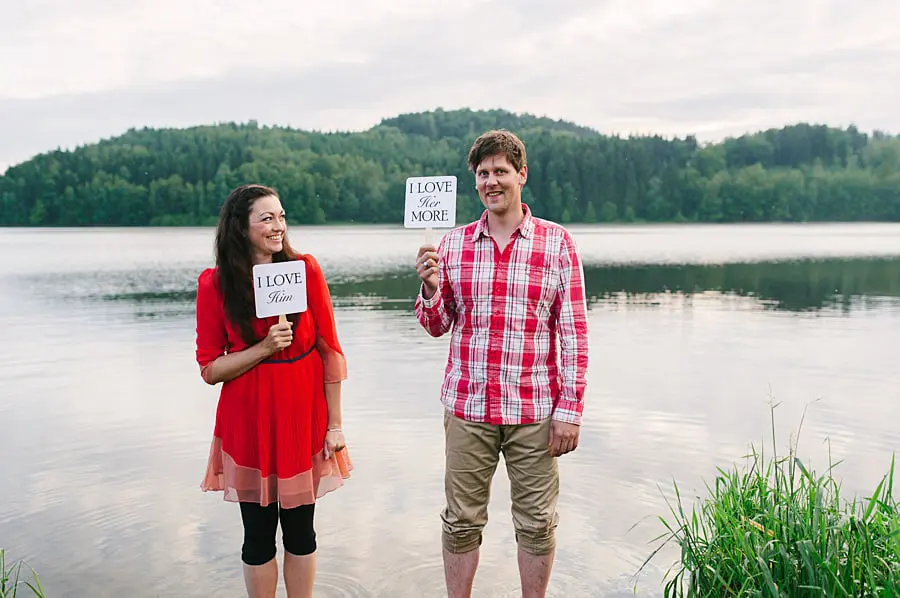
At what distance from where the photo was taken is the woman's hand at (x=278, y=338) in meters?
3.50

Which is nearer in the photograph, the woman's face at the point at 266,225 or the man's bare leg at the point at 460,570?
the woman's face at the point at 266,225

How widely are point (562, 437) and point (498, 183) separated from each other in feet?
3.63

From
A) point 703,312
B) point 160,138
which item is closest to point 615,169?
point 160,138

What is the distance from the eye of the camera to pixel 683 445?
735cm

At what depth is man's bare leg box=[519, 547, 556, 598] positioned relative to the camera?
3.82 m

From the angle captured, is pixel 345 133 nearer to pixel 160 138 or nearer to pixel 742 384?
pixel 160 138

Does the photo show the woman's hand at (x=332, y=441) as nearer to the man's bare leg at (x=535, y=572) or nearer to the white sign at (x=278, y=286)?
the white sign at (x=278, y=286)

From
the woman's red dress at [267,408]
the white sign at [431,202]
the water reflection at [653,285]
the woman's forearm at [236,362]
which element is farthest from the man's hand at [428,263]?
the water reflection at [653,285]

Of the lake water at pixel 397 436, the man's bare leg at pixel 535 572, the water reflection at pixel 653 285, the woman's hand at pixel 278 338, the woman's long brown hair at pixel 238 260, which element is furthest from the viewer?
the water reflection at pixel 653 285

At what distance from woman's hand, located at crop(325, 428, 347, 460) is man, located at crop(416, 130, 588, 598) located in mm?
478

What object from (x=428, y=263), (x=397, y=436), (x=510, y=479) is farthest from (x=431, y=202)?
(x=397, y=436)

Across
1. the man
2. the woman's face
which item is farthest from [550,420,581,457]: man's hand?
the woman's face

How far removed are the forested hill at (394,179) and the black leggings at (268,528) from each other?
83.6 meters

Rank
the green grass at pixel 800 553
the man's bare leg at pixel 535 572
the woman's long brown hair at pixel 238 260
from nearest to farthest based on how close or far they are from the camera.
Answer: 1. the green grass at pixel 800 553
2. the woman's long brown hair at pixel 238 260
3. the man's bare leg at pixel 535 572
